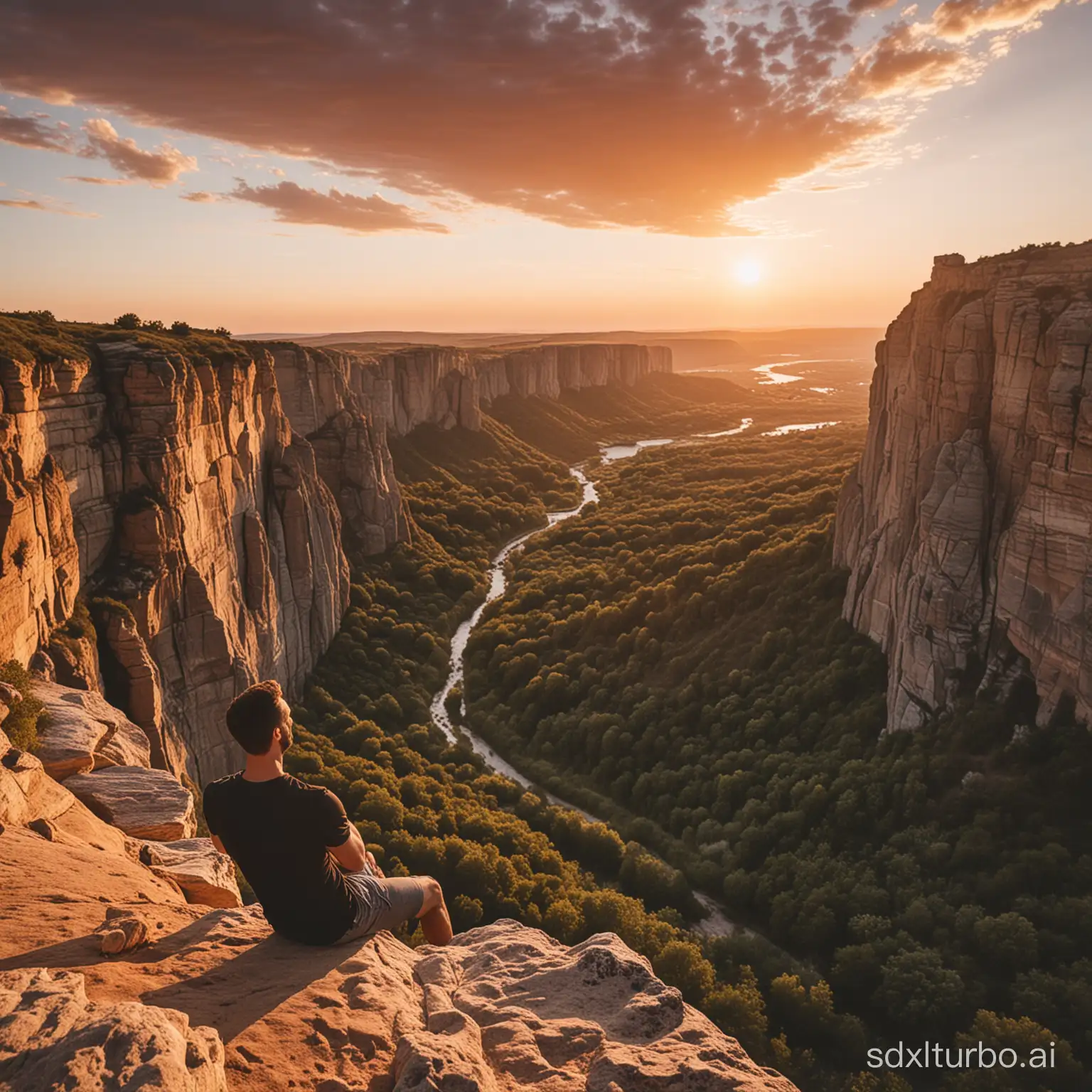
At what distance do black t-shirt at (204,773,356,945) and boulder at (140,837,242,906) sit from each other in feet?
15.5

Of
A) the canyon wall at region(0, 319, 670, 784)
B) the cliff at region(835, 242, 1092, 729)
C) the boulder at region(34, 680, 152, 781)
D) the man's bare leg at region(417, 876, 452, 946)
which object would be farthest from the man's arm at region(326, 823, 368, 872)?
the cliff at region(835, 242, 1092, 729)

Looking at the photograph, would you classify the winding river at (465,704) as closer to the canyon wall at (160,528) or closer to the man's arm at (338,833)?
the canyon wall at (160,528)

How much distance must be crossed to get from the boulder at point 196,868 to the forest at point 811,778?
72.9ft

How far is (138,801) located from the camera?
1421 cm

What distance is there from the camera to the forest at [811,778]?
25.0 meters

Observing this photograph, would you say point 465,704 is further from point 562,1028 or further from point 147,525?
point 562,1028

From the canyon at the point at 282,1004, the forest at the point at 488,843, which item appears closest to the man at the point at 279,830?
the canyon at the point at 282,1004

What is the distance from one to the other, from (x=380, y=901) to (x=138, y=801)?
7.77 meters

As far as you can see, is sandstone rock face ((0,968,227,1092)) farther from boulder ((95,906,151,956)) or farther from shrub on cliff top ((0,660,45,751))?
shrub on cliff top ((0,660,45,751))

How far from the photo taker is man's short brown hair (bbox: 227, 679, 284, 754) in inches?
300

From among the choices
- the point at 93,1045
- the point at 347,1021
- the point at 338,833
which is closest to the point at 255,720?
the point at 338,833

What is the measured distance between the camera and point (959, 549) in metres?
33.4

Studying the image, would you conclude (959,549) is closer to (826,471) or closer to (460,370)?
(826,471)

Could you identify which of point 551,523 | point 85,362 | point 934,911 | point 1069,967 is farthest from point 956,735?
point 551,523
